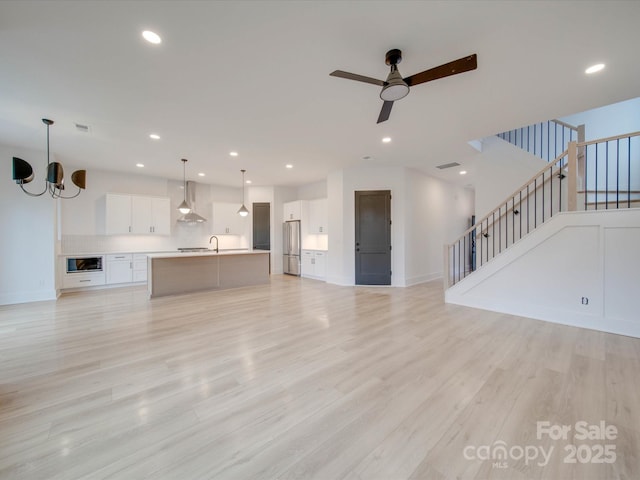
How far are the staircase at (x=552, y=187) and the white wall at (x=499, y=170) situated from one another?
22 cm

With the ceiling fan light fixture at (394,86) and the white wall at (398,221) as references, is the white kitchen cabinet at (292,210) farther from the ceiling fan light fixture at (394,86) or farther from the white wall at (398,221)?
the ceiling fan light fixture at (394,86)

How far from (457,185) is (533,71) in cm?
652

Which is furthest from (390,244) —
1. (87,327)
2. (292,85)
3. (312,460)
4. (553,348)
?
(87,327)

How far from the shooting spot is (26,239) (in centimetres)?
526

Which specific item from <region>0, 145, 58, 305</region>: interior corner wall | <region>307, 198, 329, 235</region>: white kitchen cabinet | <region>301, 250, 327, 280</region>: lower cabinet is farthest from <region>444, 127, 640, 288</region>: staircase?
<region>0, 145, 58, 305</region>: interior corner wall

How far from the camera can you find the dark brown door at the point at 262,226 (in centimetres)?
914

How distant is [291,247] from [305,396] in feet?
22.7

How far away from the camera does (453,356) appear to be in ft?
9.18

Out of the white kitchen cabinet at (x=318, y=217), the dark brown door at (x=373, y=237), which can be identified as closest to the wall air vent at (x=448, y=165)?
the dark brown door at (x=373, y=237)

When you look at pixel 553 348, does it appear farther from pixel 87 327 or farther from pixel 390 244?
pixel 87 327

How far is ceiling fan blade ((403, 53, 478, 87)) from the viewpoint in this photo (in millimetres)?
2254

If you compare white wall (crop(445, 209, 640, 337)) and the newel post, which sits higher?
the newel post

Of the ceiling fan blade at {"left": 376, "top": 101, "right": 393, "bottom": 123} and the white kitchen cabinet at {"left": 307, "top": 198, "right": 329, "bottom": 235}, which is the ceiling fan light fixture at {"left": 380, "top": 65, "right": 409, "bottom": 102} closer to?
the ceiling fan blade at {"left": 376, "top": 101, "right": 393, "bottom": 123}

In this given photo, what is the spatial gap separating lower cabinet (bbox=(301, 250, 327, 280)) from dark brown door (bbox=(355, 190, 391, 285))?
1.32m
